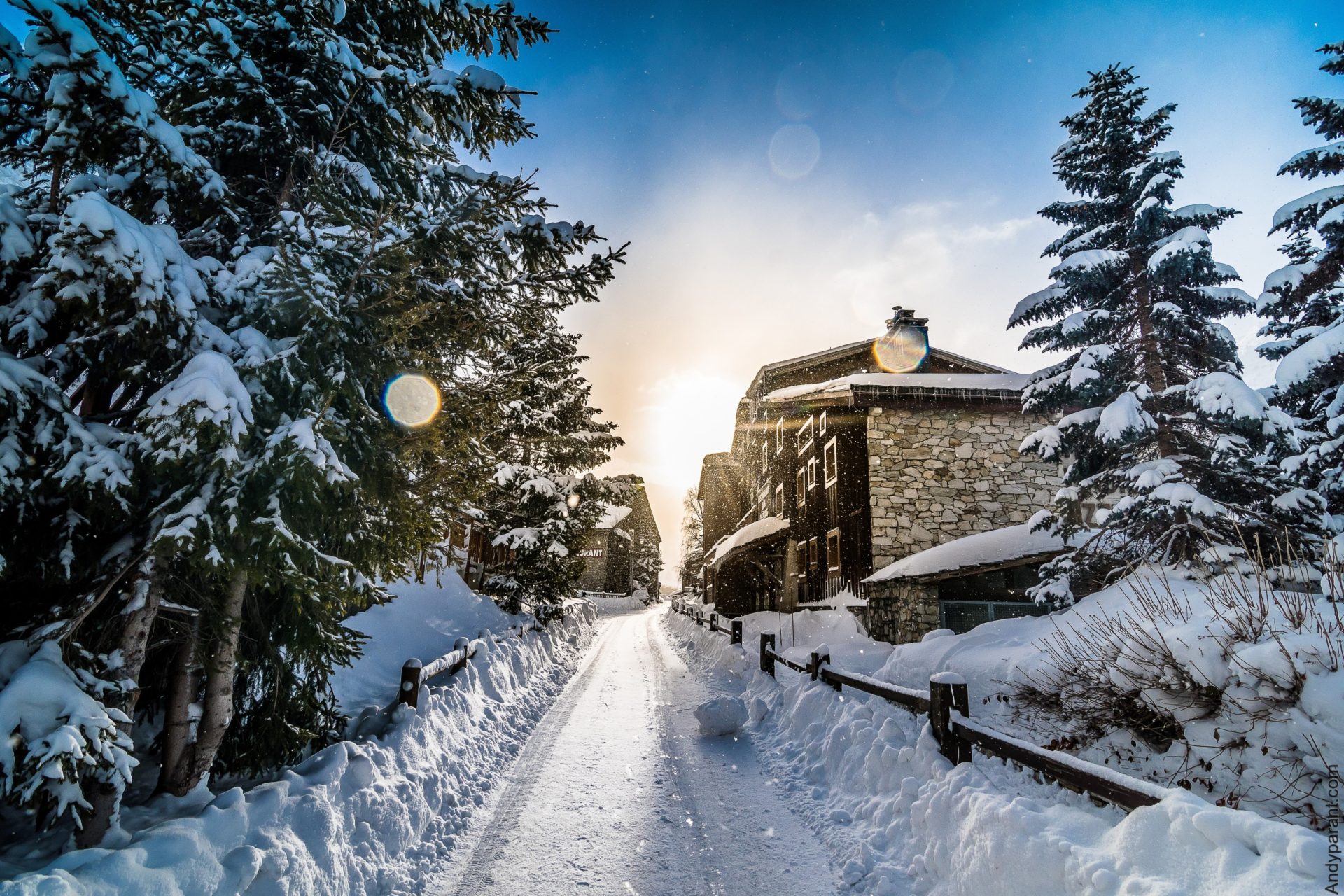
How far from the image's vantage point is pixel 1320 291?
32.5ft

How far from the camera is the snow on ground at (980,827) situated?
8.70 ft

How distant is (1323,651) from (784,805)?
4.43 metres

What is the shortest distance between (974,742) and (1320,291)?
11466 mm

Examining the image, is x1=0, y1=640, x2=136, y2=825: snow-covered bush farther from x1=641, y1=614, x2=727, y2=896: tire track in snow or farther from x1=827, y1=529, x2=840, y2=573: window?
x1=827, y1=529, x2=840, y2=573: window

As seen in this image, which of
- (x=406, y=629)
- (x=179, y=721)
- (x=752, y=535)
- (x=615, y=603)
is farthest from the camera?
(x=615, y=603)

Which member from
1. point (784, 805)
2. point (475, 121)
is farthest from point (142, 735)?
point (475, 121)

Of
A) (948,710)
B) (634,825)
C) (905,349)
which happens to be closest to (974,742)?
(948,710)

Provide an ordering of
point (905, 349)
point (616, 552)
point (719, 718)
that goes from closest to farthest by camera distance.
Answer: point (719, 718), point (905, 349), point (616, 552)

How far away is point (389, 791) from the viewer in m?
4.72

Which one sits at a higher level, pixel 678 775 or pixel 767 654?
pixel 767 654

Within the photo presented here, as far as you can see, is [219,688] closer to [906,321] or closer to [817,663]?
[817,663]

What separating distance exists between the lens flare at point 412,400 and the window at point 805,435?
15.3 metres

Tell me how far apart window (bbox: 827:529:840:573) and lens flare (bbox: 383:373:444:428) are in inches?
527

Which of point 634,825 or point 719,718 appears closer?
point 634,825
